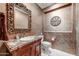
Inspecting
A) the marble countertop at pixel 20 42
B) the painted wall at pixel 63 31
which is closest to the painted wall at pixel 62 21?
the painted wall at pixel 63 31

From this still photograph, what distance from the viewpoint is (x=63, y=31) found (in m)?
1.61

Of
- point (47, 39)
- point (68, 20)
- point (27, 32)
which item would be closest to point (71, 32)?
point (68, 20)

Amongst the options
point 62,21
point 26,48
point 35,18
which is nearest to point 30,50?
point 26,48

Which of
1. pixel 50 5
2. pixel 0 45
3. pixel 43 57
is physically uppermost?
pixel 50 5

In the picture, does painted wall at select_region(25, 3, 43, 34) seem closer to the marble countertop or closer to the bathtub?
the marble countertop

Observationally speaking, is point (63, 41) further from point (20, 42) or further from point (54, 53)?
point (20, 42)

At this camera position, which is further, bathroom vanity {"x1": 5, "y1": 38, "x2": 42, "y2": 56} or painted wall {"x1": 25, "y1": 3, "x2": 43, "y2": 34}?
painted wall {"x1": 25, "y1": 3, "x2": 43, "y2": 34}

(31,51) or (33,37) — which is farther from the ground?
(33,37)

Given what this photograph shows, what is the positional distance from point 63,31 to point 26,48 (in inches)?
20.4

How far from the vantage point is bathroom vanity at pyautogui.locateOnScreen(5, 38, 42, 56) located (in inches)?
59.7

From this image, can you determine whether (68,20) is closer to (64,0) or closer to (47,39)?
(64,0)

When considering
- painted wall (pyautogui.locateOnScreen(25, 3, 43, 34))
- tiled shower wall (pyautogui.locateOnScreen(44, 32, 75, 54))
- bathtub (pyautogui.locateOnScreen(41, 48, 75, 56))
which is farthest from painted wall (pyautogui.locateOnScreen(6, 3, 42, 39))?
bathtub (pyautogui.locateOnScreen(41, 48, 75, 56))

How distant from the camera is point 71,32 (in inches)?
62.3

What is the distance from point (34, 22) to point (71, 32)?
490mm
